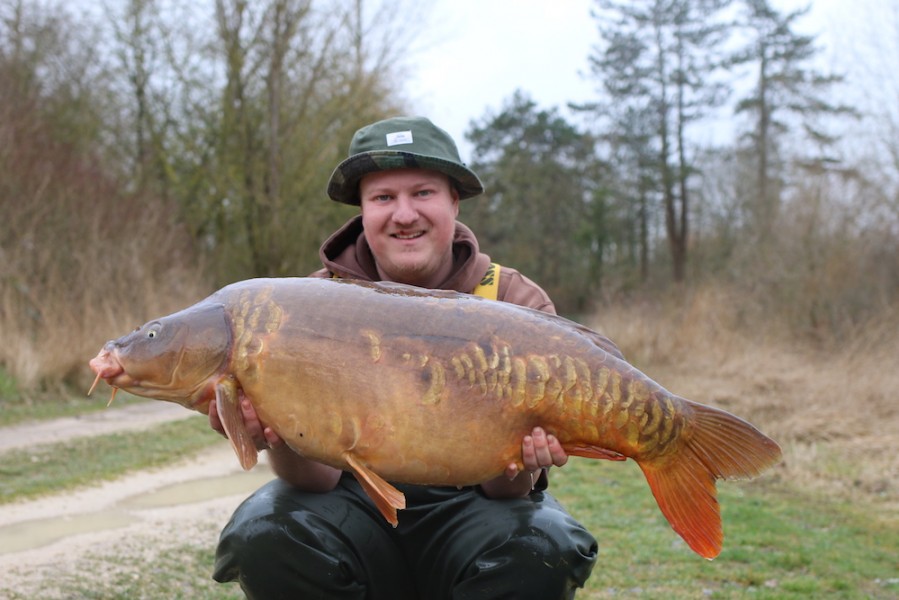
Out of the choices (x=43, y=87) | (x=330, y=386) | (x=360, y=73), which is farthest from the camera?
(x=360, y=73)

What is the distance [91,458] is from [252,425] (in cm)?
450

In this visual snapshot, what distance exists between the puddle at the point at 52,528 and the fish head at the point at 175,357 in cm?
234

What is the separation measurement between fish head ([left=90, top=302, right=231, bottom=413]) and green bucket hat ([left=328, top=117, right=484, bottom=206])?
31.9 inches

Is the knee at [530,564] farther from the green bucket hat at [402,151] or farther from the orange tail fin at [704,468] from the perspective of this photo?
the green bucket hat at [402,151]

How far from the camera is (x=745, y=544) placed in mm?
4621

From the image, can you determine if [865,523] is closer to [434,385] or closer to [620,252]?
[434,385]

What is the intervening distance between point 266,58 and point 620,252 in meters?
16.3

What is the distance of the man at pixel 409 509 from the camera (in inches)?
92.6

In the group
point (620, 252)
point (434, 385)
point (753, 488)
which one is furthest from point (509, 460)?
point (620, 252)

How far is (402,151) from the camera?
262cm

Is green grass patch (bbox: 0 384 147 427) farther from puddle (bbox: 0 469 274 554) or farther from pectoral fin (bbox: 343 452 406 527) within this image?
pectoral fin (bbox: 343 452 406 527)

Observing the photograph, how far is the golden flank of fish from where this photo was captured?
6.45 ft

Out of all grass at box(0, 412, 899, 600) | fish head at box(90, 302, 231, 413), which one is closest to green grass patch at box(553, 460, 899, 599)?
grass at box(0, 412, 899, 600)

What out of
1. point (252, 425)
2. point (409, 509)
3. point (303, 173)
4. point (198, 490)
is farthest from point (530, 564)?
point (303, 173)
